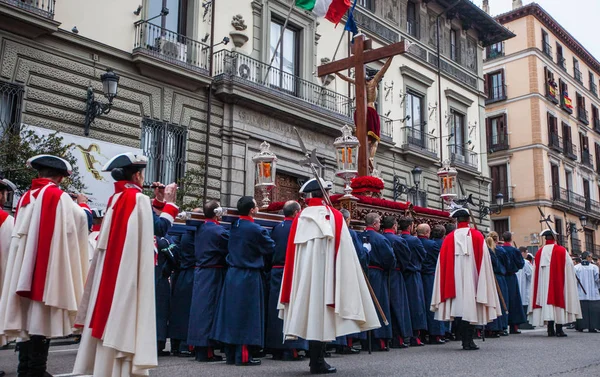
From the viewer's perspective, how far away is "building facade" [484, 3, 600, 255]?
119 feet

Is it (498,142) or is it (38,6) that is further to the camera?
(498,142)

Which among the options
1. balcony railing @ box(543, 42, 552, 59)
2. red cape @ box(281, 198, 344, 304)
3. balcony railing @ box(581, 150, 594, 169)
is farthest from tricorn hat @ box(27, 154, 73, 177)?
balcony railing @ box(581, 150, 594, 169)

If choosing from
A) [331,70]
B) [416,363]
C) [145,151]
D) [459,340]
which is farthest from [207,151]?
[416,363]

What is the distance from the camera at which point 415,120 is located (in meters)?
25.2

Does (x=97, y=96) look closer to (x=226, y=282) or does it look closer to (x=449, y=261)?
(x=226, y=282)

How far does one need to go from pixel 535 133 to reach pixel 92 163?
96.3 ft

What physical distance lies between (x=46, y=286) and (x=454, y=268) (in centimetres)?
537

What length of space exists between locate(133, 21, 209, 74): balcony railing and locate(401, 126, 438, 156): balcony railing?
32.9 feet

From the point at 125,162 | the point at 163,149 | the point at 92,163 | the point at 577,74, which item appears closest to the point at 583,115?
the point at 577,74

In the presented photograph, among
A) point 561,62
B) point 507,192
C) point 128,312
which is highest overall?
point 561,62

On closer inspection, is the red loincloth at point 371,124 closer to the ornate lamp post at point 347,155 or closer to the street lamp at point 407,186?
the ornate lamp post at point 347,155

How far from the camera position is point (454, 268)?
851 cm

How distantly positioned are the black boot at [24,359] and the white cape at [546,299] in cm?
868

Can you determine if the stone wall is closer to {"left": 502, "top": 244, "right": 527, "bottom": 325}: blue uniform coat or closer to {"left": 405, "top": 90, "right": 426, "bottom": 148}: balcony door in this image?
{"left": 502, "top": 244, "right": 527, "bottom": 325}: blue uniform coat
